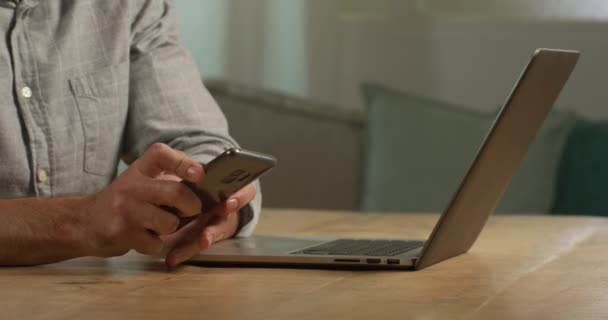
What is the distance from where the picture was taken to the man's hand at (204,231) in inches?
44.3

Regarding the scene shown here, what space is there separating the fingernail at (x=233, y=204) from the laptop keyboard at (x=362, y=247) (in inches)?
3.6

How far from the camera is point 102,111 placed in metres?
1.58

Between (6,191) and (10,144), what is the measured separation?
0.24 feet

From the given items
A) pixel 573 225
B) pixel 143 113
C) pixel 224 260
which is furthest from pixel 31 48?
pixel 573 225

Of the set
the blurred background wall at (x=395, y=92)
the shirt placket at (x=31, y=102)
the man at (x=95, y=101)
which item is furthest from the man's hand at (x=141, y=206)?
the blurred background wall at (x=395, y=92)

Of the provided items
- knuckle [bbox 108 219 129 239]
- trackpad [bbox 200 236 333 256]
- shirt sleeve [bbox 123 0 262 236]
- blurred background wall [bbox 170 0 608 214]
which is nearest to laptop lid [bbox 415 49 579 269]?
trackpad [bbox 200 236 333 256]

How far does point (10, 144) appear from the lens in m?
1.47

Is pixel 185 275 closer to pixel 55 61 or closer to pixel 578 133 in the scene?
pixel 55 61

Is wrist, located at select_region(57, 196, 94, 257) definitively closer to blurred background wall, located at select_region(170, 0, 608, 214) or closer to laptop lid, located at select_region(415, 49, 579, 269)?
laptop lid, located at select_region(415, 49, 579, 269)

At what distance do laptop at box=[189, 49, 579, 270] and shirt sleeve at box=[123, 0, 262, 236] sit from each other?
0.33 m

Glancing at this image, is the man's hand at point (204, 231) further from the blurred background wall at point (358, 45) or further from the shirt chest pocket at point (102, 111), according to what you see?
the blurred background wall at point (358, 45)

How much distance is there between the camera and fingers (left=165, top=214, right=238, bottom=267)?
1.12 m

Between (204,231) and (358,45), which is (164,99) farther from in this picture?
(358,45)

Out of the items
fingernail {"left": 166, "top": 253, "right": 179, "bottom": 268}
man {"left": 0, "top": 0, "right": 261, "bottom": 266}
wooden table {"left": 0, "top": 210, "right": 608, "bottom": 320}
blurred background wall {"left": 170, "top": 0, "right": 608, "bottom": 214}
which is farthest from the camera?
blurred background wall {"left": 170, "top": 0, "right": 608, "bottom": 214}
